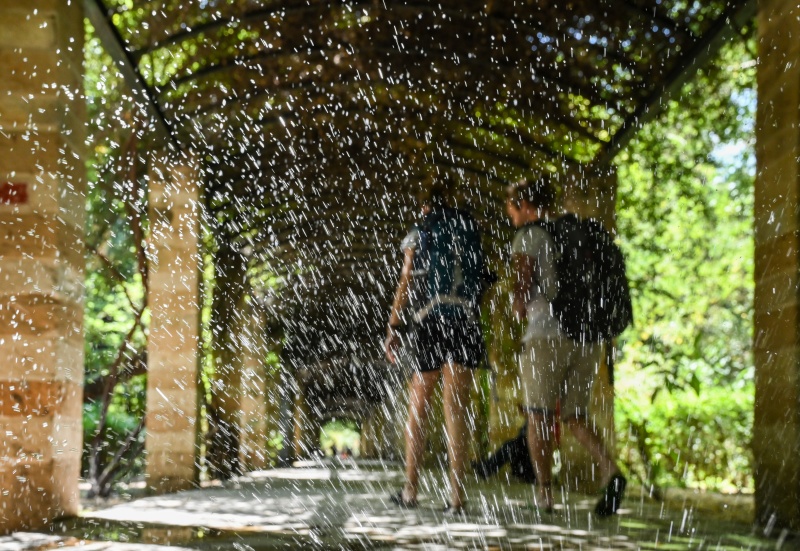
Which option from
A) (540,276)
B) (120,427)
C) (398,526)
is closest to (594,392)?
(540,276)

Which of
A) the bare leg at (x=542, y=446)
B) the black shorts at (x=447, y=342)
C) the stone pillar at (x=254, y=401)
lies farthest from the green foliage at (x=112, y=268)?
the bare leg at (x=542, y=446)

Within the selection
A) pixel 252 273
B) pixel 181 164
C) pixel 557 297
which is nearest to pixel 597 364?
pixel 557 297

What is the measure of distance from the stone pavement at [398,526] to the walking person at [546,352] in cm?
29

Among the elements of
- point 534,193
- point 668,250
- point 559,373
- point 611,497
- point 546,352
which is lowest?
point 611,497

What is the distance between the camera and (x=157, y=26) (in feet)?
22.4

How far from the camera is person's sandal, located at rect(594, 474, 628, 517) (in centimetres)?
482

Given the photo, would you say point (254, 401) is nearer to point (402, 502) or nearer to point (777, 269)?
point (402, 502)

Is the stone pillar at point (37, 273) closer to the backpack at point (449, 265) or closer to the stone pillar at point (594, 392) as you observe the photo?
the backpack at point (449, 265)

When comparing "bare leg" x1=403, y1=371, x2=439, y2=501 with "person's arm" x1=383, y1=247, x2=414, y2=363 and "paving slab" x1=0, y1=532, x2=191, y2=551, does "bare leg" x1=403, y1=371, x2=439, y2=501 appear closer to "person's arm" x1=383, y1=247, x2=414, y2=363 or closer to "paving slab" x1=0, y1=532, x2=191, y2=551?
"person's arm" x1=383, y1=247, x2=414, y2=363

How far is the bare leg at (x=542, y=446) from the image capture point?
5.13m

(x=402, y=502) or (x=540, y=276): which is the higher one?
(x=540, y=276)

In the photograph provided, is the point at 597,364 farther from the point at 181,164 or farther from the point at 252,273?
the point at 252,273

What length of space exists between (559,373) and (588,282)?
0.63m

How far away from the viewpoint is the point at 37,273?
14.6 ft
